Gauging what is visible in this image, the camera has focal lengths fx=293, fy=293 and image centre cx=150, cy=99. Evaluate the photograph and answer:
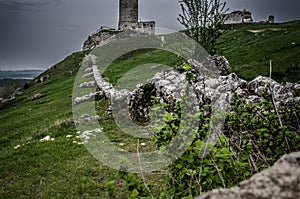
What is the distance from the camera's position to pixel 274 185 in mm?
1839

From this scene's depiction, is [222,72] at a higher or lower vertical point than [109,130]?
higher

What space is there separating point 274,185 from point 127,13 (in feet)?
176

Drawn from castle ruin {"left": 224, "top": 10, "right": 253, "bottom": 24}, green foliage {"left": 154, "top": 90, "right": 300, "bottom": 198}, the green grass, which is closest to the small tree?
the green grass

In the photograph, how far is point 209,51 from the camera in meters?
15.1

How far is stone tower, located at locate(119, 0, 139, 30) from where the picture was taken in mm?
52606

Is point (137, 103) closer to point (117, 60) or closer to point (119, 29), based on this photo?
point (117, 60)

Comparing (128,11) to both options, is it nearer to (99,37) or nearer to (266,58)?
(99,37)

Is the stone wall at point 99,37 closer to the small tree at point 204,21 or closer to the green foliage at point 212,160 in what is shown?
the small tree at point 204,21

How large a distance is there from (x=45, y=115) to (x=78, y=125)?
8.70 m

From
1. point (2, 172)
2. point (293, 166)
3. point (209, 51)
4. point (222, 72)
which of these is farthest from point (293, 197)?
point (209, 51)

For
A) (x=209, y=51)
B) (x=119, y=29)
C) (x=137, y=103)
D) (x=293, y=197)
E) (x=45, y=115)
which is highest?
(x=119, y=29)

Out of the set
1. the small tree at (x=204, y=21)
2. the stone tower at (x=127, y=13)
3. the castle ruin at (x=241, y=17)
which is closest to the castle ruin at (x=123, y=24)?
the stone tower at (x=127, y=13)

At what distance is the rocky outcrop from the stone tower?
52.9 meters

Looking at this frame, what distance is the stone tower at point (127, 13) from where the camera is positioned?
2071 inches
